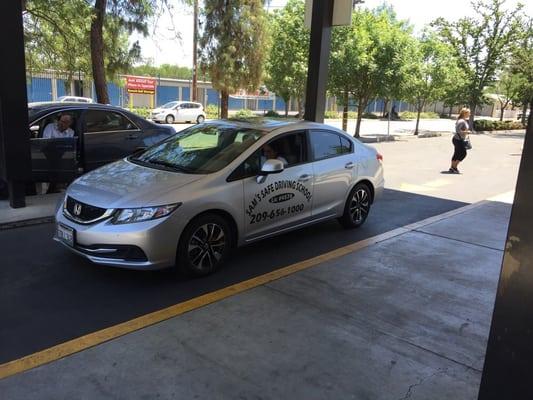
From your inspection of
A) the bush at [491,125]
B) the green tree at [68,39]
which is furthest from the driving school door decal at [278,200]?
the bush at [491,125]

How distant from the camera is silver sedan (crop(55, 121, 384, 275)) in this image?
175 inches

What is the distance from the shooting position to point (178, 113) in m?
32.5

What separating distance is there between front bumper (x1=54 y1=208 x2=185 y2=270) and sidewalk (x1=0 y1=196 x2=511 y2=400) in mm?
657

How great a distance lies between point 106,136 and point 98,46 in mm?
6822

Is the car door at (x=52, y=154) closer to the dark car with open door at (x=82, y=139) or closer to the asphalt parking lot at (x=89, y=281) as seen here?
the dark car with open door at (x=82, y=139)

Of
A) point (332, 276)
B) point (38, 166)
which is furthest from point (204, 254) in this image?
point (38, 166)

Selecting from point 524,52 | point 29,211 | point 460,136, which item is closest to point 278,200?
point 29,211

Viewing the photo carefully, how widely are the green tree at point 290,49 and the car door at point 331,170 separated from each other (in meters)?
16.6

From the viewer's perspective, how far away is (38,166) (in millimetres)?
7586

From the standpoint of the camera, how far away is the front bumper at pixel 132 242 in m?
4.38

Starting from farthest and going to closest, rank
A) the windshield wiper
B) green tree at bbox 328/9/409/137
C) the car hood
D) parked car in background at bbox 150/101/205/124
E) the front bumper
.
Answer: parked car in background at bbox 150/101/205/124 < green tree at bbox 328/9/409/137 < the windshield wiper < the car hood < the front bumper

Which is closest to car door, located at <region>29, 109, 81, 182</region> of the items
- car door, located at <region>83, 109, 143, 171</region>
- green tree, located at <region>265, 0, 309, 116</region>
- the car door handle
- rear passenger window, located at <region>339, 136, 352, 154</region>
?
car door, located at <region>83, 109, 143, 171</region>

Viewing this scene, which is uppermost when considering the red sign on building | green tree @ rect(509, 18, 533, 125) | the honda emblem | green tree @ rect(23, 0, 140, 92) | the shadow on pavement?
green tree @ rect(509, 18, 533, 125)

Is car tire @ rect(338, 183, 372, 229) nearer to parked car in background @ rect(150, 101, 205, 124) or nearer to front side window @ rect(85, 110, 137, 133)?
front side window @ rect(85, 110, 137, 133)
